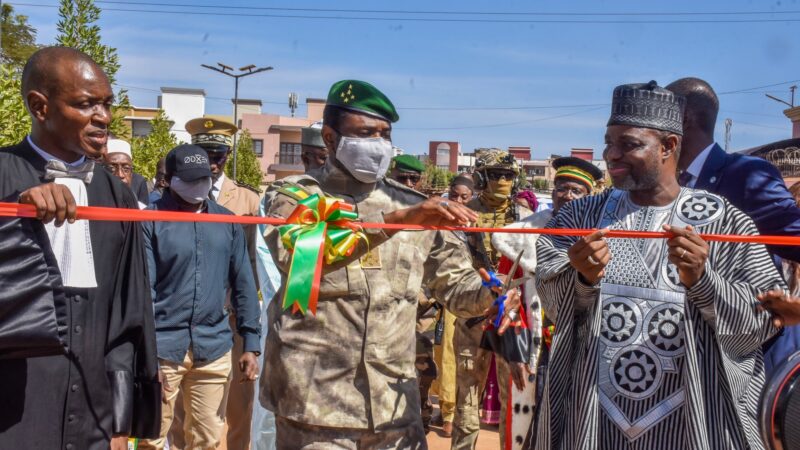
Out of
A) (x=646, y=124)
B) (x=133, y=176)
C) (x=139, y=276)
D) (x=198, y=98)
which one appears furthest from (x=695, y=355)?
(x=198, y=98)

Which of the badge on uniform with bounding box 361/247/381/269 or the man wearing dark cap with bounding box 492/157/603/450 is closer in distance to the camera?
the badge on uniform with bounding box 361/247/381/269

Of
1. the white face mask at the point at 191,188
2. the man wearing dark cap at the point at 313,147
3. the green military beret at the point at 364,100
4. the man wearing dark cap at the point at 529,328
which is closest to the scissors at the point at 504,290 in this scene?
the green military beret at the point at 364,100

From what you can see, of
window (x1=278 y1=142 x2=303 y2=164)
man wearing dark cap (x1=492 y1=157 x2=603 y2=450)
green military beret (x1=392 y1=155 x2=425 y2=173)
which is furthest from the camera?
window (x1=278 y1=142 x2=303 y2=164)

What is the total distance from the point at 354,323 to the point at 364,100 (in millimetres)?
1043

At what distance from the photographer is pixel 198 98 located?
75812 mm

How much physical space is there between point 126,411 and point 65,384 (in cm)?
30

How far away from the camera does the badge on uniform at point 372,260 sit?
4.07 meters

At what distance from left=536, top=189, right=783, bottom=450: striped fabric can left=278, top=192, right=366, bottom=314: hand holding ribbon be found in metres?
0.87

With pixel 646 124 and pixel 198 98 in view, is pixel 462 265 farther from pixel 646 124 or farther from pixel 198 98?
pixel 198 98

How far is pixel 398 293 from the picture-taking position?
4.12m

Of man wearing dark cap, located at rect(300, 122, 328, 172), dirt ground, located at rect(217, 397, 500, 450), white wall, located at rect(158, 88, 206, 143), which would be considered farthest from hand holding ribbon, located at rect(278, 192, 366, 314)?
white wall, located at rect(158, 88, 206, 143)

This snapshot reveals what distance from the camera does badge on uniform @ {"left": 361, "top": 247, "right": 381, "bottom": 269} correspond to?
407 centimetres

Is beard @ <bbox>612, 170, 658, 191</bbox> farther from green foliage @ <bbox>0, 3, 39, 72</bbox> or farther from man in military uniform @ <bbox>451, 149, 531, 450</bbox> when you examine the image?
green foliage @ <bbox>0, 3, 39, 72</bbox>

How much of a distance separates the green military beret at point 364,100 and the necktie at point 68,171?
1.23m
